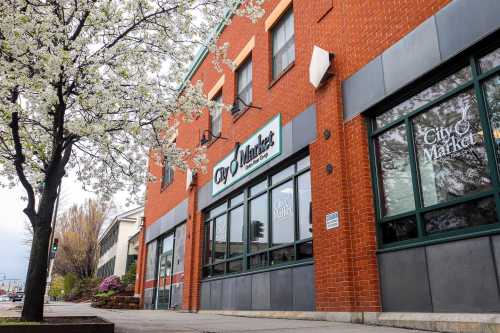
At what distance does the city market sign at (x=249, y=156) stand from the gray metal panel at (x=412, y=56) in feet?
12.3

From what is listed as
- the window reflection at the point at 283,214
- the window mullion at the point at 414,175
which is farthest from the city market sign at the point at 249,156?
the window mullion at the point at 414,175

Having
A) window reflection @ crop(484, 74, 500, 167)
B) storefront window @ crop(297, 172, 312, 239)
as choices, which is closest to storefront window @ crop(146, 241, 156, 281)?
storefront window @ crop(297, 172, 312, 239)

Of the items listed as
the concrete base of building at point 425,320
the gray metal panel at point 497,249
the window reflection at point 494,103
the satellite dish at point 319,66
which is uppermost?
the satellite dish at point 319,66

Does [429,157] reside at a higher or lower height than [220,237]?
higher

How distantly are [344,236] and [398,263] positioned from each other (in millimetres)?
1152

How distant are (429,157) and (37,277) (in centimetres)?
650

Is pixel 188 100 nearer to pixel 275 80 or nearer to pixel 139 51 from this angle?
pixel 139 51

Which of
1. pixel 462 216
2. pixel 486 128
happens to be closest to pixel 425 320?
pixel 462 216

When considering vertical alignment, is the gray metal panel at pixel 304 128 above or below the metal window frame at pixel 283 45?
below

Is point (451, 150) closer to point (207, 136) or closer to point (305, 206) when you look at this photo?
point (305, 206)

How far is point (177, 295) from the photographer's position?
1661 cm

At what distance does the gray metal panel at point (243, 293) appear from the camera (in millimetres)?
11008

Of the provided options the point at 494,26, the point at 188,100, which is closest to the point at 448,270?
the point at 494,26

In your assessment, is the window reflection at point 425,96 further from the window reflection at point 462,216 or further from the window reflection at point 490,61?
the window reflection at point 462,216
